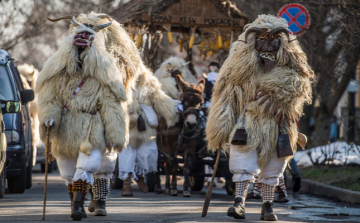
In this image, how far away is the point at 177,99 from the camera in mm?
11320

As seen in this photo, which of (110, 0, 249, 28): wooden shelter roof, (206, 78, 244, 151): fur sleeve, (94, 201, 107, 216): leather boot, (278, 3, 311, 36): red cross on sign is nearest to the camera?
(206, 78, 244, 151): fur sleeve

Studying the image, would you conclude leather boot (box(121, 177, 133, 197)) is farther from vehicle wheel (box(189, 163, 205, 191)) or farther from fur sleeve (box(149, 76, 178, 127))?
vehicle wheel (box(189, 163, 205, 191))

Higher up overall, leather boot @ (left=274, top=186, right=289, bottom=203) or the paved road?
leather boot @ (left=274, top=186, right=289, bottom=203)

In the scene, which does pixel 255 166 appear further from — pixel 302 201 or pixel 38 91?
pixel 302 201

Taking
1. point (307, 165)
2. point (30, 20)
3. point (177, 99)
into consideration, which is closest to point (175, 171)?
point (177, 99)

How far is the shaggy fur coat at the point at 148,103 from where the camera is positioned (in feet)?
34.3

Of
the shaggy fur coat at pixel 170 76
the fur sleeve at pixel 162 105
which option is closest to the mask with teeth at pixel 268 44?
the fur sleeve at pixel 162 105

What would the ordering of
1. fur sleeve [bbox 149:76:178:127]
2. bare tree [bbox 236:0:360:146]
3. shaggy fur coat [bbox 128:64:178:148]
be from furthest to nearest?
1. bare tree [bbox 236:0:360:146]
2. fur sleeve [bbox 149:76:178:127]
3. shaggy fur coat [bbox 128:64:178:148]

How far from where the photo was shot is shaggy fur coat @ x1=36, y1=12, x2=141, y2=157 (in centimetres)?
710

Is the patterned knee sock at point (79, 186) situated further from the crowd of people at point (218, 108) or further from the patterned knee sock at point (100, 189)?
the patterned knee sock at point (100, 189)

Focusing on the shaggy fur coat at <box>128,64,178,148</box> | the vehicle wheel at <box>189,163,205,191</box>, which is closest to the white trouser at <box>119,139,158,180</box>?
the shaggy fur coat at <box>128,64,178,148</box>

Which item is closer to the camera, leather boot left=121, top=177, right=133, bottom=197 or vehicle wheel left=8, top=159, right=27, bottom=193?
vehicle wheel left=8, top=159, right=27, bottom=193

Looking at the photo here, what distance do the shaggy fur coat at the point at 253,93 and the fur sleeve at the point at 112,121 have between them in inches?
39.8

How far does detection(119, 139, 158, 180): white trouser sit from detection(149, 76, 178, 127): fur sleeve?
17.7 inches
